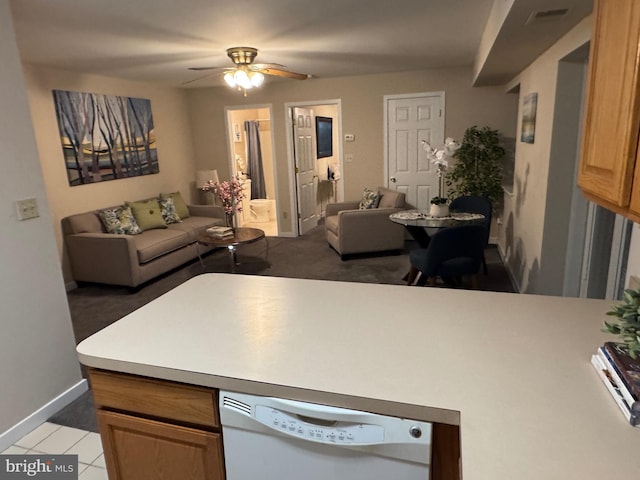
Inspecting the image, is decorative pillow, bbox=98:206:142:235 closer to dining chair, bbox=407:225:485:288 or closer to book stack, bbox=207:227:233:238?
book stack, bbox=207:227:233:238

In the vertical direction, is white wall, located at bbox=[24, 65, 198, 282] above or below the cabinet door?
above

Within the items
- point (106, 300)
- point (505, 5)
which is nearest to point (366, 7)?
point (505, 5)

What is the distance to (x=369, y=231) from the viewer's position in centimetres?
512

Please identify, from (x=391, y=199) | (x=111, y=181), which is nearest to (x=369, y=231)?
(x=391, y=199)

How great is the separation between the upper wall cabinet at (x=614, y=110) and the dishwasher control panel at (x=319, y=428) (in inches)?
31.4

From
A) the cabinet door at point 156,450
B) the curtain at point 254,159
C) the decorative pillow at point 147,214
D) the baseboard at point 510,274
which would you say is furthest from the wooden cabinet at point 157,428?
the curtain at point 254,159

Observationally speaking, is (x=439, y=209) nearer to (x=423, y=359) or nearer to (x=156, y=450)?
(x=423, y=359)

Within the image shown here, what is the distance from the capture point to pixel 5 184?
6.91ft

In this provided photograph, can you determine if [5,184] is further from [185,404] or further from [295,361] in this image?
[295,361]

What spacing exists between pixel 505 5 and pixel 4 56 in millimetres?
2602

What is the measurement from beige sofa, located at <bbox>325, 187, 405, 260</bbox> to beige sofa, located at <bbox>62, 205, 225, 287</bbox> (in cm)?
194

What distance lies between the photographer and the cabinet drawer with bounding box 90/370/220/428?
3.88 ft

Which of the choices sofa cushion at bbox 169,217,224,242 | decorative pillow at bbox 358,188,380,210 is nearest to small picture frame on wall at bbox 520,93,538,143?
decorative pillow at bbox 358,188,380,210

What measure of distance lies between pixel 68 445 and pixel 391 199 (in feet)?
13.8
